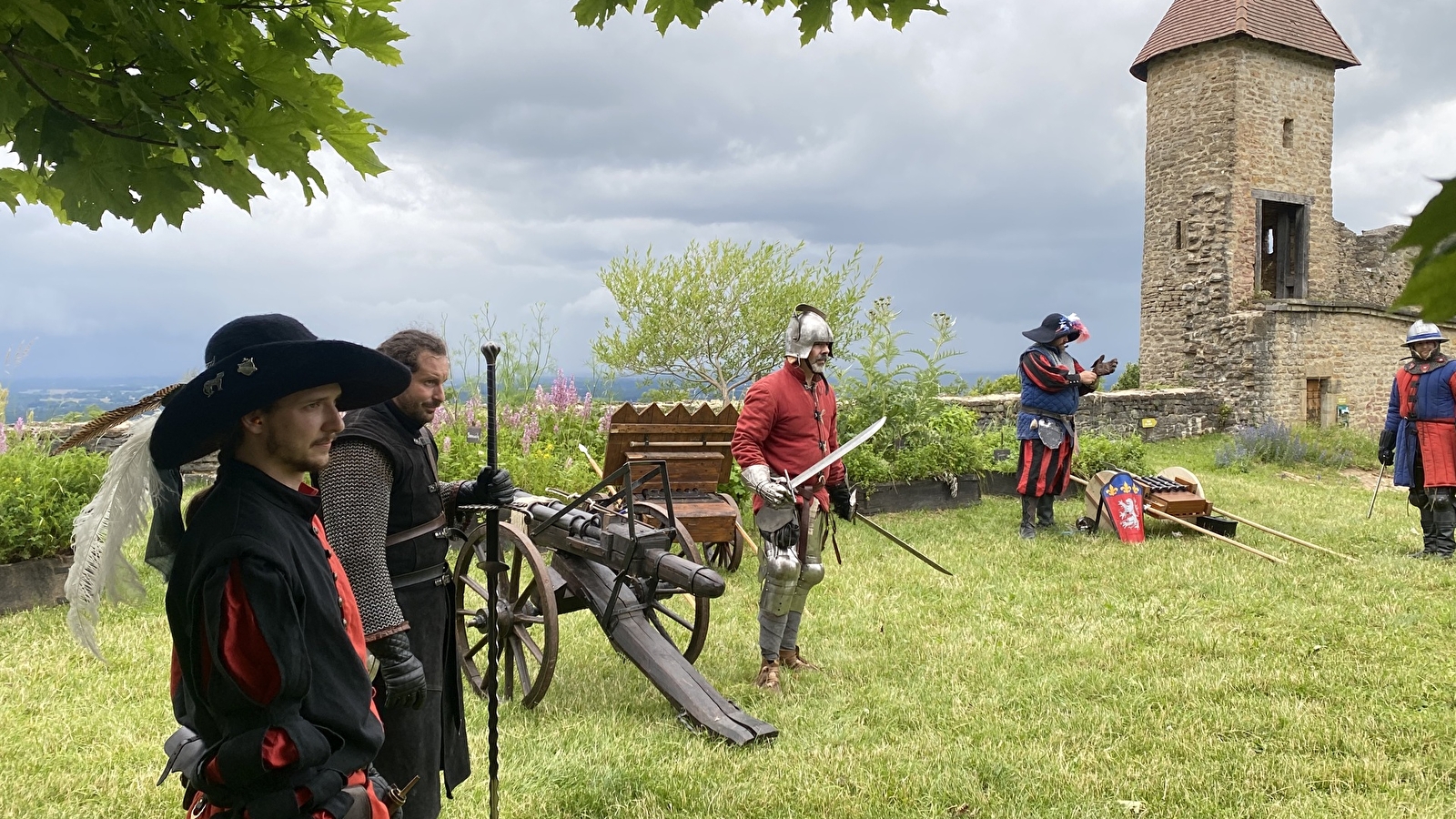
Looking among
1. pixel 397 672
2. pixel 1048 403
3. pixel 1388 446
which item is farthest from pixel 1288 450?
pixel 397 672

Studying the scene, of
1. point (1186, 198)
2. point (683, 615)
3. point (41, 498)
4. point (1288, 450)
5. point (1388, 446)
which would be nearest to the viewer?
point (41, 498)

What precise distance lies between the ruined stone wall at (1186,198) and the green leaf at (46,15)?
20264 millimetres

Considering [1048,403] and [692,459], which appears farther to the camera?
[1048,403]

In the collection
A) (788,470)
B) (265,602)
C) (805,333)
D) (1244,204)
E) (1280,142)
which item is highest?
(1280,142)

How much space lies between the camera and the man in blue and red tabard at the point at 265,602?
1.92 m

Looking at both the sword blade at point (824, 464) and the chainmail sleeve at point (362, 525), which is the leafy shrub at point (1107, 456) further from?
the chainmail sleeve at point (362, 525)

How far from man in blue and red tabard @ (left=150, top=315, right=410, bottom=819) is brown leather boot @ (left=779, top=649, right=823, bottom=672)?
3.51 meters

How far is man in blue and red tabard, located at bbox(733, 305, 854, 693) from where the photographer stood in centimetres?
531

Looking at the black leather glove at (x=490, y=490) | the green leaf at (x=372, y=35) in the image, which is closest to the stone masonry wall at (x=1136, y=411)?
the black leather glove at (x=490, y=490)

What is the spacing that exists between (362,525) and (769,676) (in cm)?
284

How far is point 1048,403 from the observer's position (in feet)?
30.6

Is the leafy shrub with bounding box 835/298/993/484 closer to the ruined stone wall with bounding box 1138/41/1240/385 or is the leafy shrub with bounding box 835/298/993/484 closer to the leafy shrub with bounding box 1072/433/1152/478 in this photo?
the leafy shrub with bounding box 1072/433/1152/478

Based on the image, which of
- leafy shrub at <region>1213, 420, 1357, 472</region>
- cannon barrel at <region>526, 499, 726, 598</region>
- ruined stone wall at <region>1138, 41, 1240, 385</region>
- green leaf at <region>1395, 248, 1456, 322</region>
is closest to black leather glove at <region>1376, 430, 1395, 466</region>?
leafy shrub at <region>1213, 420, 1357, 472</region>

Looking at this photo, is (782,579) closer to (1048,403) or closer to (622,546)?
(622,546)
